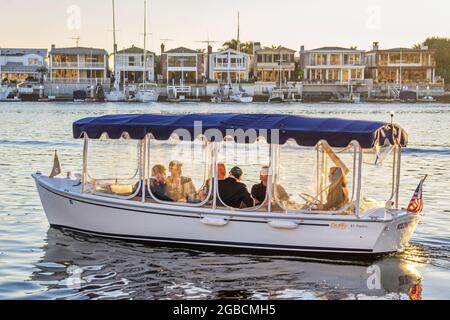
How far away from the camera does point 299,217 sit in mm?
16062

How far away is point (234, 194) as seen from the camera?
656 inches

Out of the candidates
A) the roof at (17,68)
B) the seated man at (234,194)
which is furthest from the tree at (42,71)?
the seated man at (234,194)

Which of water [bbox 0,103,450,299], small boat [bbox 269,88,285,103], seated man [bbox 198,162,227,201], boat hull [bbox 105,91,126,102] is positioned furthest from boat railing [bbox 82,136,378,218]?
small boat [bbox 269,88,285,103]

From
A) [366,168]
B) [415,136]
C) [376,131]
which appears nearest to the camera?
[376,131]

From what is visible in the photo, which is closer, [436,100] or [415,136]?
[415,136]

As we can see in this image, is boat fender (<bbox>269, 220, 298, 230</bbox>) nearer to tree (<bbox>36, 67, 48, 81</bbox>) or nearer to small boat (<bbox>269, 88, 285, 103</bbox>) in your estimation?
small boat (<bbox>269, 88, 285, 103</bbox>)

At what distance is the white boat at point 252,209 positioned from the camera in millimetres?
15953

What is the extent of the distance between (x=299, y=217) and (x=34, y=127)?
179ft

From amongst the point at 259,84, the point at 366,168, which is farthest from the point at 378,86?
the point at 366,168

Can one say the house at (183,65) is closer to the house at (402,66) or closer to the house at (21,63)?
the house at (21,63)

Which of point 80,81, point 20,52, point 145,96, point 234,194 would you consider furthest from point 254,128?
point 20,52

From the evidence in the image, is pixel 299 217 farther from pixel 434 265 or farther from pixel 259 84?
pixel 259 84

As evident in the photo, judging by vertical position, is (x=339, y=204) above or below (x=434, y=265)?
above

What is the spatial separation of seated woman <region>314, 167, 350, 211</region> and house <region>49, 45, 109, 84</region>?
121m
